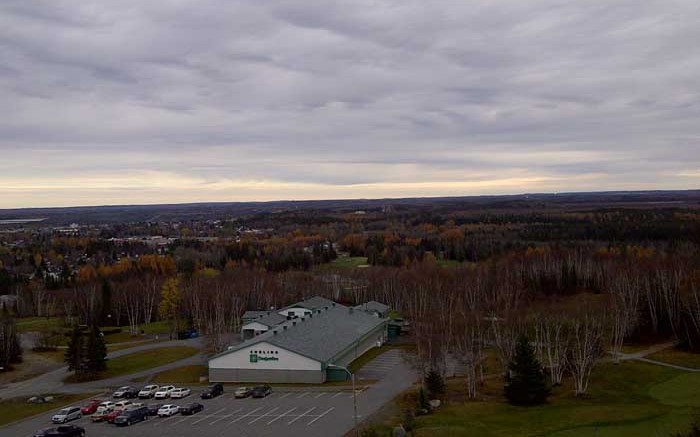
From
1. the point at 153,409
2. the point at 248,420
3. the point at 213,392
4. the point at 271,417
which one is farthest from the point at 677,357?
the point at 153,409

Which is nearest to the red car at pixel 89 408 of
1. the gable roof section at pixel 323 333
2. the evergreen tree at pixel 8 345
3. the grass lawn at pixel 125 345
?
the gable roof section at pixel 323 333

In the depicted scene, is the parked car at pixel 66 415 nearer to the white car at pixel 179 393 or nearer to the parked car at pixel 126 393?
the parked car at pixel 126 393

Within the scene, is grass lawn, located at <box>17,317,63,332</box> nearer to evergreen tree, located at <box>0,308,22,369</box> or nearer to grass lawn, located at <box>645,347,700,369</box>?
evergreen tree, located at <box>0,308,22,369</box>

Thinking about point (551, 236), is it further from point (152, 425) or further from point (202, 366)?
point (152, 425)

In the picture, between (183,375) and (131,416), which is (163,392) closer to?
(131,416)

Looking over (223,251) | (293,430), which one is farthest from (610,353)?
(223,251)
